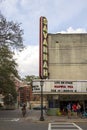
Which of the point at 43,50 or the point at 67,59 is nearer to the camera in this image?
the point at 43,50

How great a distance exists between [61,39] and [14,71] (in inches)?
593

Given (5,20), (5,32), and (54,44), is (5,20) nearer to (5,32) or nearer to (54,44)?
(5,32)

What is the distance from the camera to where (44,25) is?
1916 inches

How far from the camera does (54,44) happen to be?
5359cm

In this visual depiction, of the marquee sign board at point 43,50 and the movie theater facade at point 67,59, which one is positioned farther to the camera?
the movie theater facade at point 67,59

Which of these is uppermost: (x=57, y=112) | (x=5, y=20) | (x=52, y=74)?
(x=5, y=20)

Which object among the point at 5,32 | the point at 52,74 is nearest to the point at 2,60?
the point at 52,74

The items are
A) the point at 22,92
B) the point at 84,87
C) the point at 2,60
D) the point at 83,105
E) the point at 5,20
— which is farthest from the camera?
the point at 22,92

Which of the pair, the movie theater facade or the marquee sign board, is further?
the movie theater facade

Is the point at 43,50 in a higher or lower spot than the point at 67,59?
higher

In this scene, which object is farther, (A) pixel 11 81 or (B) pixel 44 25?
(A) pixel 11 81

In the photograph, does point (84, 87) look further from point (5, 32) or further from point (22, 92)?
point (22, 92)

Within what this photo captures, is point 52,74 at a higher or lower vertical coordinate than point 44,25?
lower

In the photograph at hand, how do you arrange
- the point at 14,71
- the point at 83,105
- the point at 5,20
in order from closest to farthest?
the point at 5,20 < the point at 83,105 < the point at 14,71
